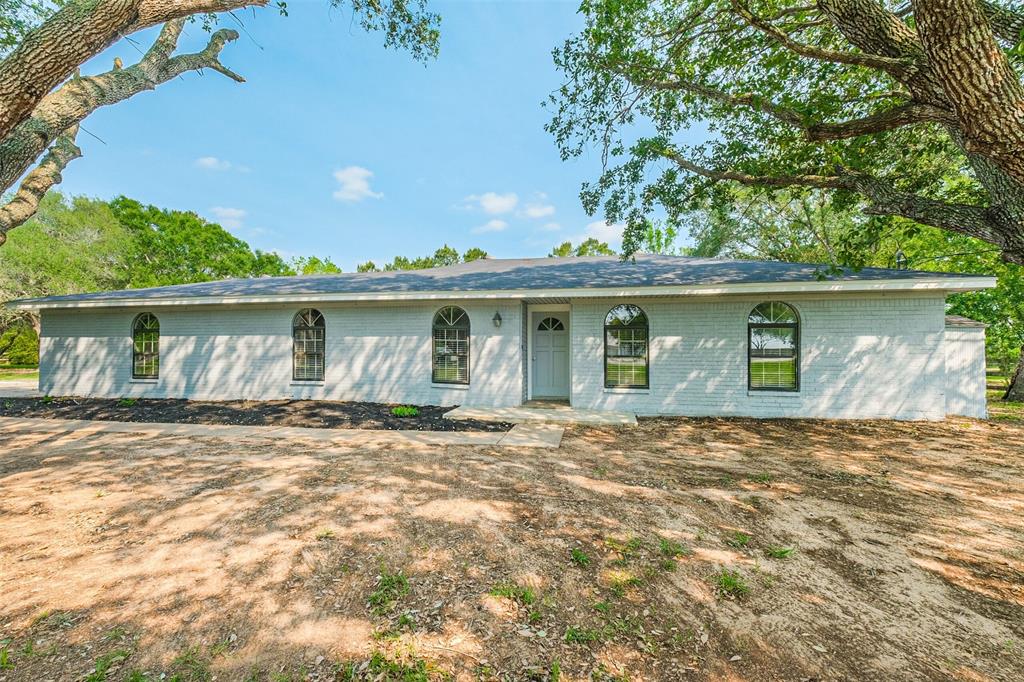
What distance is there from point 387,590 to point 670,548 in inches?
80.8

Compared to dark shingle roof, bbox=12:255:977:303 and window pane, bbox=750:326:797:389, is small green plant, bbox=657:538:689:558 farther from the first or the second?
window pane, bbox=750:326:797:389

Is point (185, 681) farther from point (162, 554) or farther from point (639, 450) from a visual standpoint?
point (639, 450)

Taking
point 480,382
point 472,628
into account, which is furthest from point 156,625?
point 480,382

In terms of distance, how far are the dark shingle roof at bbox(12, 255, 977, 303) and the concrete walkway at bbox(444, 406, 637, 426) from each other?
2.62 m

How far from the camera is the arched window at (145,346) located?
11.0m

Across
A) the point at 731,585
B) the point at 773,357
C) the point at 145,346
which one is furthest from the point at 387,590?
the point at 145,346

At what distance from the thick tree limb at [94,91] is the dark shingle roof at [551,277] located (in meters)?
4.51

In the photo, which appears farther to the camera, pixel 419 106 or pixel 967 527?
pixel 419 106

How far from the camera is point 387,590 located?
254 centimetres

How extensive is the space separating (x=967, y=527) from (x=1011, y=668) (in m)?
2.13

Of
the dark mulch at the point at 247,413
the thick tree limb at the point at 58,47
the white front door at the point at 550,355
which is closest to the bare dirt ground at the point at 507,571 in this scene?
the dark mulch at the point at 247,413

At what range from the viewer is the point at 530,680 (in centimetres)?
189

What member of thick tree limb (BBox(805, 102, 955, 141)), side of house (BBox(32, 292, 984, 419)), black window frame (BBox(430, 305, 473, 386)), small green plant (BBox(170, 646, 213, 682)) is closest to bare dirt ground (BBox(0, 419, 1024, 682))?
small green plant (BBox(170, 646, 213, 682))

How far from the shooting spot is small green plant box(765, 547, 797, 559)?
9.80 ft
